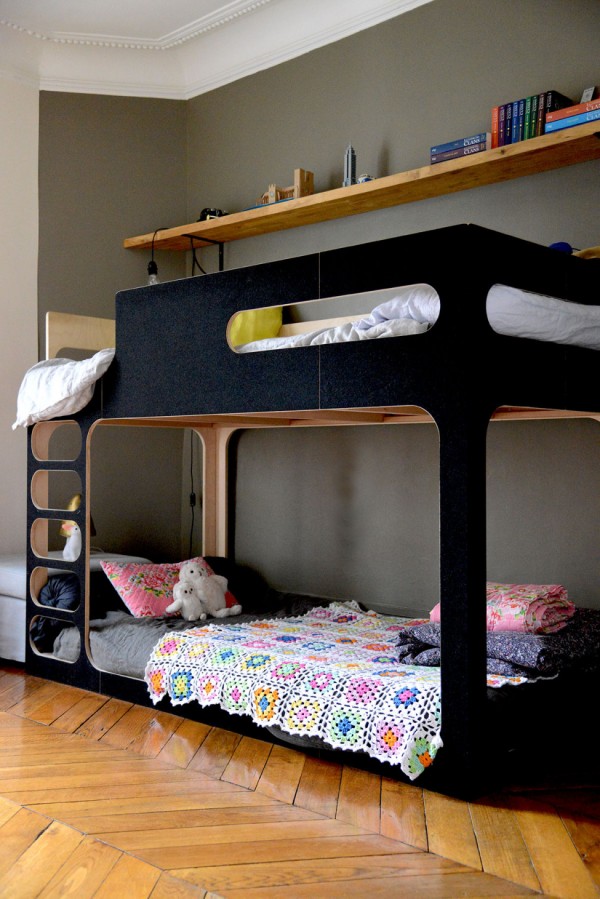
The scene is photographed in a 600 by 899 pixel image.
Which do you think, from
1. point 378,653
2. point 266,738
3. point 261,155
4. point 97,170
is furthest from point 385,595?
point 97,170

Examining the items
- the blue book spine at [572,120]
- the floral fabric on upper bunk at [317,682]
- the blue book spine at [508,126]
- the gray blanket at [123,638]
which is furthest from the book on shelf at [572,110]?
the gray blanket at [123,638]

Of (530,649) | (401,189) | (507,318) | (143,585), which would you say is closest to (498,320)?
(507,318)

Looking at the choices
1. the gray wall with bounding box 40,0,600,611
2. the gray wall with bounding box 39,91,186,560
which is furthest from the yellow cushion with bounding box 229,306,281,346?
the gray wall with bounding box 39,91,186,560

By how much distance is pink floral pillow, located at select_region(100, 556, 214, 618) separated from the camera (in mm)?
2840

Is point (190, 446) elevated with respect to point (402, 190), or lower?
lower

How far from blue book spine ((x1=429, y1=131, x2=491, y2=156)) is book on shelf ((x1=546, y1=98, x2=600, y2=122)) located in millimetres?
225

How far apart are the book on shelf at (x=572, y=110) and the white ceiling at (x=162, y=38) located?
2.83ft

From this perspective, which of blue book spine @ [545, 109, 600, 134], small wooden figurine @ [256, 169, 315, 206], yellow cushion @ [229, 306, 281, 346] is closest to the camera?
blue book spine @ [545, 109, 600, 134]

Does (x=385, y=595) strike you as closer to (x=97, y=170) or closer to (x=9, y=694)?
(x=9, y=694)

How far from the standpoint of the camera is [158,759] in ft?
6.66

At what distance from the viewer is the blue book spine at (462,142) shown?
2.70 m

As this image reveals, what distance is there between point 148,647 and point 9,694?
484 mm

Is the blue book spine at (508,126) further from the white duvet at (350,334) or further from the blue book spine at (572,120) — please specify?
the white duvet at (350,334)

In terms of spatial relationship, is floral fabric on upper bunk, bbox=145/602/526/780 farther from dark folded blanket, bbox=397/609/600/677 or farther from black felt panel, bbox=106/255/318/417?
black felt panel, bbox=106/255/318/417
